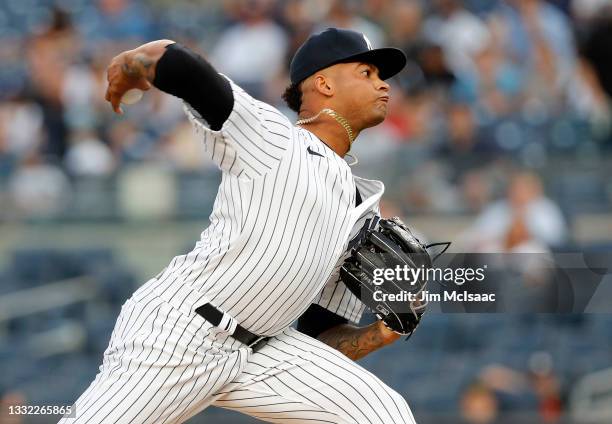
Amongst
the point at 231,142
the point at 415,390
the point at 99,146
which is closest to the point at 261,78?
the point at 99,146

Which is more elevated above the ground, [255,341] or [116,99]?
[116,99]

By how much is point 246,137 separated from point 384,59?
2.43 feet

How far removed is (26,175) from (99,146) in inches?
21.3

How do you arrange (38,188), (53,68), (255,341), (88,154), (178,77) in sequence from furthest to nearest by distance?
(53,68) < (88,154) < (38,188) < (255,341) < (178,77)

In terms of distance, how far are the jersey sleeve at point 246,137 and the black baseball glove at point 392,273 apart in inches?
18.9

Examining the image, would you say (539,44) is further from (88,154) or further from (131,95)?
(131,95)

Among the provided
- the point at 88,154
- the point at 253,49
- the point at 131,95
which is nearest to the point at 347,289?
the point at 131,95

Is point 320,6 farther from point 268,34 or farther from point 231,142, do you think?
point 231,142

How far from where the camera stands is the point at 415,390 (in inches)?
259

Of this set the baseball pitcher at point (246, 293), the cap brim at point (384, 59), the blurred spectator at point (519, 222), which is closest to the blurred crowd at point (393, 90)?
the blurred spectator at point (519, 222)

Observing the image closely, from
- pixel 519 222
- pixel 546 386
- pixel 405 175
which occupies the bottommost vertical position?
pixel 546 386

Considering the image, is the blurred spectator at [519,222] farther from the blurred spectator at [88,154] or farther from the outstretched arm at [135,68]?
the outstretched arm at [135,68]

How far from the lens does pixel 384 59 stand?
3432 millimetres

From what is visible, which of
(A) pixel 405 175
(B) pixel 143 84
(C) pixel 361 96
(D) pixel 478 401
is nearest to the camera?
(B) pixel 143 84
